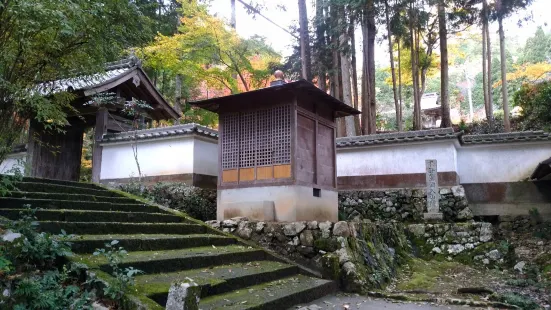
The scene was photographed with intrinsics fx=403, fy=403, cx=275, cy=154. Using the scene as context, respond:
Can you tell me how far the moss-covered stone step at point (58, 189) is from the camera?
788 cm

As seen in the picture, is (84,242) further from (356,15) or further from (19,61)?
(356,15)

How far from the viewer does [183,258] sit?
623 centimetres

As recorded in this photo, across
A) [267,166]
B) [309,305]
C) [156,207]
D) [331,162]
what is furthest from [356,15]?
[309,305]

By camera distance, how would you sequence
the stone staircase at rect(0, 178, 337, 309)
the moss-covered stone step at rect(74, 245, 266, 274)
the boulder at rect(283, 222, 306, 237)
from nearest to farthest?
the moss-covered stone step at rect(74, 245, 266, 274)
the stone staircase at rect(0, 178, 337, 309)
the boulder at rect(283, 222, 306, 237)

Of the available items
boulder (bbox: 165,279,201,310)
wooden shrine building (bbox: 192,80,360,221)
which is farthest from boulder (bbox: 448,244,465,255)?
boulder (bbox: 165,279,201,310)

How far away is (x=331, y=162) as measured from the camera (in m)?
10.6

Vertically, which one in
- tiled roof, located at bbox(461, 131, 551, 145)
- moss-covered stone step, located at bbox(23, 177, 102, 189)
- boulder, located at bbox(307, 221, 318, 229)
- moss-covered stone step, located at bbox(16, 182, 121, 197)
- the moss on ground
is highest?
tiled roof, located at bbox(461, 131, 551, 145)

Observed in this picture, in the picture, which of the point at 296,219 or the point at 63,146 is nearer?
the point at 296,219

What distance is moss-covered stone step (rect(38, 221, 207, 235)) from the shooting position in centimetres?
587

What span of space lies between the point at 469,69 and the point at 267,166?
48642 mm

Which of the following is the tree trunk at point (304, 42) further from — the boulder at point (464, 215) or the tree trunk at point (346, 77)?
the boulder at point (464, 215)

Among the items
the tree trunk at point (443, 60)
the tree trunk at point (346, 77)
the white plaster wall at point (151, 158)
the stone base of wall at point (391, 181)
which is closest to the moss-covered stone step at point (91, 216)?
the white plaster wall at point (151, 158)

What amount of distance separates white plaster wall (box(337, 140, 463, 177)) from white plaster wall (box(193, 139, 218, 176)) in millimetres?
4758

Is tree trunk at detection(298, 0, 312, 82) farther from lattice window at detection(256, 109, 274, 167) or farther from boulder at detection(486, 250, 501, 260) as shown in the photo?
boulder at detection(486, 250, 501, 260)
